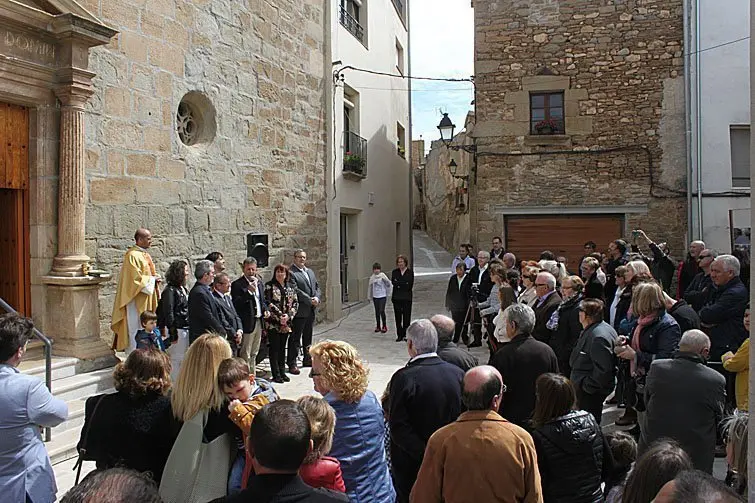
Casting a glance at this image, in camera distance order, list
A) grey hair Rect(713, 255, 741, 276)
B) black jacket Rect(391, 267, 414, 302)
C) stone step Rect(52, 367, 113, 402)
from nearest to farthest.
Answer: grey hair Rect(713, 255, 741, 276), stone step Rect(52, 367, 113, 402), black jacket Rect(391, 267, 414, 302)

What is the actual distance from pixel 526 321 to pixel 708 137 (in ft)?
35.8

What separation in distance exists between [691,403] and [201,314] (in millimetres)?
4395

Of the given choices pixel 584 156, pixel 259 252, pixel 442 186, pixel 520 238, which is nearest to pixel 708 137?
pixel 584 156

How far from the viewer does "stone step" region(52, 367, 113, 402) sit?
5785 millimetres

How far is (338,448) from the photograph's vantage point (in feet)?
9.23

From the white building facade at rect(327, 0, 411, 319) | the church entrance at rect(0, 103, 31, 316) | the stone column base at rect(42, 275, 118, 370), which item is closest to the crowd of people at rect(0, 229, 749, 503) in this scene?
the stone column base at rect(42, 275, 118, 370)

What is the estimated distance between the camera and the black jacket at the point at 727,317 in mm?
5344

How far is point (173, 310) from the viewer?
20.3ft

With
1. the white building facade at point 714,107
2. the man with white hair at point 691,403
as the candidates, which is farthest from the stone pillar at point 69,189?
A: the white building facade at point 714,107

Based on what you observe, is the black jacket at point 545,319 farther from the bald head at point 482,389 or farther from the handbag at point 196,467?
the handbag at point 196,467

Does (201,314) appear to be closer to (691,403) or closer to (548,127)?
(691,403)

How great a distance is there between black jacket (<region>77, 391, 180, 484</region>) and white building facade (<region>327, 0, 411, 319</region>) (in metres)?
9.45

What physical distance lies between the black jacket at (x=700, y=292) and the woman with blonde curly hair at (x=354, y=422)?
177 inches

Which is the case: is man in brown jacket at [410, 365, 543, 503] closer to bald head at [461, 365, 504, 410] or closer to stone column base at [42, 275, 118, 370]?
bald head at [461, 365, 504, 410]
